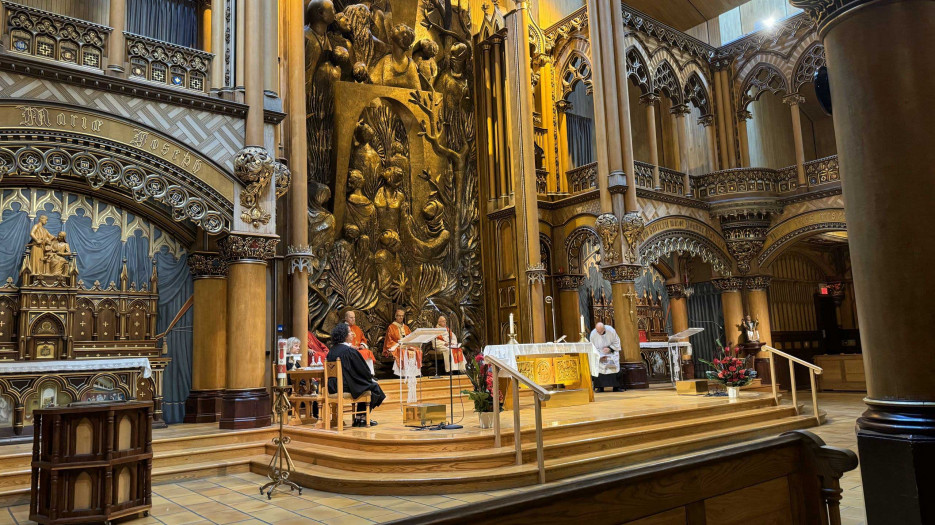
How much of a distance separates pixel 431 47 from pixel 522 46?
2.28 meters

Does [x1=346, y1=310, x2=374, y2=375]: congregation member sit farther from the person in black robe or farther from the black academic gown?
the black academic gown

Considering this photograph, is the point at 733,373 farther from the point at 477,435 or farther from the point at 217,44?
the point at 217,44

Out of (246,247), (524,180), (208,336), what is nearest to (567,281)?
(524,180)

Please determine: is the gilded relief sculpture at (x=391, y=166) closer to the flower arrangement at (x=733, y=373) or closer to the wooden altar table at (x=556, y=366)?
the wooden altar table at (x=556, y=366)

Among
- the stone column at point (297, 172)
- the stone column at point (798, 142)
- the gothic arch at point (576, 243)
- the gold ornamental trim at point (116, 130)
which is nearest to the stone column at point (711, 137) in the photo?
the stone column at point (798, 142)

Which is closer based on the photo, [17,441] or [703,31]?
[17,441]

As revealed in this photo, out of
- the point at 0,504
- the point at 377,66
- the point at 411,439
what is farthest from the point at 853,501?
the point at 377,66

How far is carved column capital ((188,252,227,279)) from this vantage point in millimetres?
10219

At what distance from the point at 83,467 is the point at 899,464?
555 centimetres

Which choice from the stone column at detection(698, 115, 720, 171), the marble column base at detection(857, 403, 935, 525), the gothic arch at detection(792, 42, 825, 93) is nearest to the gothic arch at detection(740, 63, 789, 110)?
the gothic arch at detection(792, 42, 825, 93)

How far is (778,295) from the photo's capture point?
20.0 metres

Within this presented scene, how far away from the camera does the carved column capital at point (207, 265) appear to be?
402 inches

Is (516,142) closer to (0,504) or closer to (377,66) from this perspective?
(377,66)

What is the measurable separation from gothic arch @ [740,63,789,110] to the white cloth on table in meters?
8.51
